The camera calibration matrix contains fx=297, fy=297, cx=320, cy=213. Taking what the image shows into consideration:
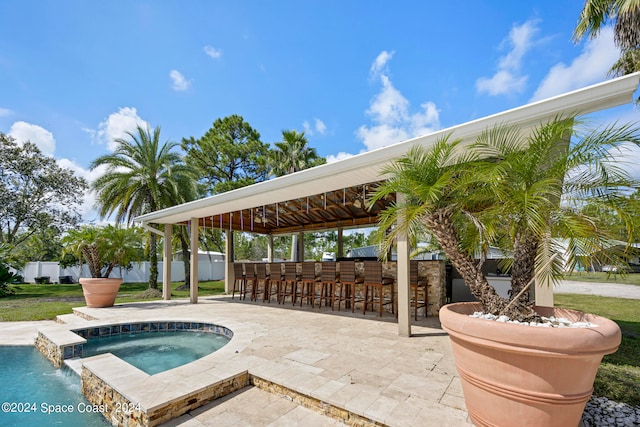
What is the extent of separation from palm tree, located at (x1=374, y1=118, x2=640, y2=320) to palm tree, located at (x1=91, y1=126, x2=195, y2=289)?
37.1 ft

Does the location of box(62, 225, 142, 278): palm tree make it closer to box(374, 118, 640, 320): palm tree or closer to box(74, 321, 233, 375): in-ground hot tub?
box(74, 321, 233, 375): in-ground hot tub

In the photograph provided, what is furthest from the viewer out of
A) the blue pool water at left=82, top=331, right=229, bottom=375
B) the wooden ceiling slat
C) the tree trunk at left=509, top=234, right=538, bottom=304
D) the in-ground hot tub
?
the wooden ceiling slat

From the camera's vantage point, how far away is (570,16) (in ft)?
26.2

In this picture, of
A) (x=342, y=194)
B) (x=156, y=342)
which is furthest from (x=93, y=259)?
(x=342, y=194)

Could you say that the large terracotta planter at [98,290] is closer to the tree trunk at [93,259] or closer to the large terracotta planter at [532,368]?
the tree trunk at [93,259]

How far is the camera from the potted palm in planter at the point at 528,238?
177cm

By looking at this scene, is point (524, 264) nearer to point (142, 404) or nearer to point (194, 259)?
point (142, 404)

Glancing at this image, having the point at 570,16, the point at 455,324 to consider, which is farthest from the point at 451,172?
the point at 570,16

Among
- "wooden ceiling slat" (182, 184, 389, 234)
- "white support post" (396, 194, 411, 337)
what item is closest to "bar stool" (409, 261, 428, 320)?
"white support post" (396, 194, 411, 337)

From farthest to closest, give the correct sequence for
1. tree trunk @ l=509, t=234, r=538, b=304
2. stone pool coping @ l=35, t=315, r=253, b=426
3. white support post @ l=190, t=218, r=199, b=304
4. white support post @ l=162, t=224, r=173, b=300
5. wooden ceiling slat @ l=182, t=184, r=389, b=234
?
white support post @ l=162, t=224, r=173, b=300, white support post @ l=190, t=218, r=199, b=304, wooden ceiling slat @ l=182, t=184, r=389, b=234, stone pool coping @ l=35, t=315, r=253, b=426, tree trunk @ l=509, t=234, r=538, b=304

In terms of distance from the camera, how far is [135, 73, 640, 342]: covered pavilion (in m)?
2.71

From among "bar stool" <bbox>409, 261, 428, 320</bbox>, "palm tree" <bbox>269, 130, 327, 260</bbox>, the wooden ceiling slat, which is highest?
"palm tree" <bbox>269, 130, 327, 260</bbox>

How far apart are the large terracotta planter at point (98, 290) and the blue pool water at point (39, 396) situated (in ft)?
10.6

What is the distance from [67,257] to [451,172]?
20.5 metres
